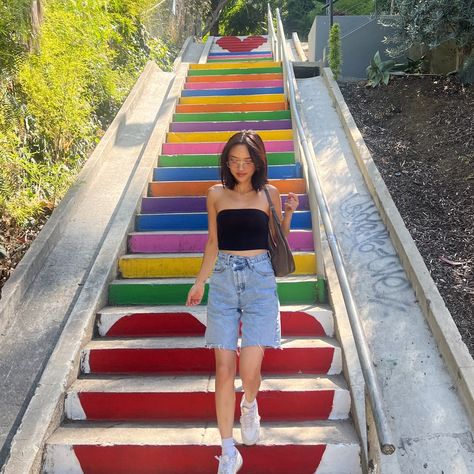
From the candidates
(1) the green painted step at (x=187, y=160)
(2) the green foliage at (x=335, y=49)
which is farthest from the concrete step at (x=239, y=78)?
(1) the green painted step at (x=187, y=160)

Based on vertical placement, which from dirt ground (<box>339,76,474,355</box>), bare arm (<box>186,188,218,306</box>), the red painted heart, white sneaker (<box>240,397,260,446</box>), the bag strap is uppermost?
the bag strap

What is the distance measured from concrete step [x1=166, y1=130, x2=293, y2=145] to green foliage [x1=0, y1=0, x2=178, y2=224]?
3.12 feet

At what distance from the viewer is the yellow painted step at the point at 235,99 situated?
26.5 ft

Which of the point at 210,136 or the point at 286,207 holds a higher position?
the point at 286,207

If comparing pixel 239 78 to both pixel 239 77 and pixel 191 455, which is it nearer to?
pixel 239 77

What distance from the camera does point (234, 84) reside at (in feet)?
29.2

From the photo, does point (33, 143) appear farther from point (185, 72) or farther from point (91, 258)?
point (185, 72)

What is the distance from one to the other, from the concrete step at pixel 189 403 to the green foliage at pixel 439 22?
5.77 meters

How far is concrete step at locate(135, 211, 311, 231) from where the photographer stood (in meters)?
5.05

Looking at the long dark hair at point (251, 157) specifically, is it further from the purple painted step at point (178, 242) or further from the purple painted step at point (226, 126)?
the purple painted step at point (226, 126)

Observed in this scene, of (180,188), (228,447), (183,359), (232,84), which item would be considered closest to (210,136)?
(180,188)

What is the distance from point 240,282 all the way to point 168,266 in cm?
183

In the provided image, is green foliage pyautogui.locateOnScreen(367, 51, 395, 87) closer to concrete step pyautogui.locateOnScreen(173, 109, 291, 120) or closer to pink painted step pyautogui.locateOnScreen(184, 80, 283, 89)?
pink painted step pyautogui.locateOnScreen(184, 80, 283, 89)

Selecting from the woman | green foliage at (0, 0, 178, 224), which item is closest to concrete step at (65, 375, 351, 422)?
the woman
